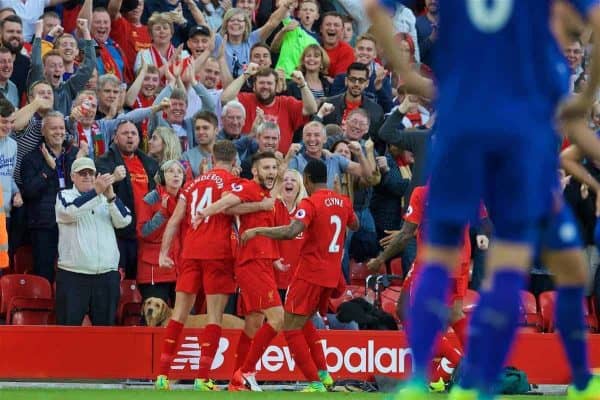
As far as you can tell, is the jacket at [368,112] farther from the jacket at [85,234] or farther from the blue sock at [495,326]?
the blue sock at [495,326]

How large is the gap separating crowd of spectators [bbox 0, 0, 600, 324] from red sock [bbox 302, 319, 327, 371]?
2.07 metres

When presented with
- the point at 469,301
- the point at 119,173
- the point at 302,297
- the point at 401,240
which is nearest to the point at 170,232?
the point at 119,173

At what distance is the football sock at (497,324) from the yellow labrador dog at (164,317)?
9710 millimetres

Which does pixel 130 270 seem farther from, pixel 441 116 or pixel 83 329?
pixel 441 116

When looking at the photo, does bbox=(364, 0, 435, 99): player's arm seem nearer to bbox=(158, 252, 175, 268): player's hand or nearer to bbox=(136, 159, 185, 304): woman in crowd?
bbox=(158, 252, 175, 268): player's hand

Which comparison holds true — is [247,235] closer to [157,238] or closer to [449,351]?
[157,238]

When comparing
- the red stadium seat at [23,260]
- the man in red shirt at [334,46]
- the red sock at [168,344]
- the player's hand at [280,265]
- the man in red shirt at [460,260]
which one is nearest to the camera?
the man in red shirt at [460,260]

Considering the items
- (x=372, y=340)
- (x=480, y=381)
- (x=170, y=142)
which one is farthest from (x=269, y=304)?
(x=480, y=381)

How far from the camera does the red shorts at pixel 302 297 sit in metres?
15.0

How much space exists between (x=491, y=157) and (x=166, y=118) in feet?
37.0

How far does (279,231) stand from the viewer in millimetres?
14906

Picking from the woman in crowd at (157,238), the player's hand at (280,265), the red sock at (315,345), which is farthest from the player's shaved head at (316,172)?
the woman in crowd at (157,238)

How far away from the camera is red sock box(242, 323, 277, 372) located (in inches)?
586

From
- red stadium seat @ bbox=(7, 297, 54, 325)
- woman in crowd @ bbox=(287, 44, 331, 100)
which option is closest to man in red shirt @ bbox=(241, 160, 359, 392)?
red stadium seat @ bbox=(7, 297, 54, 325)
